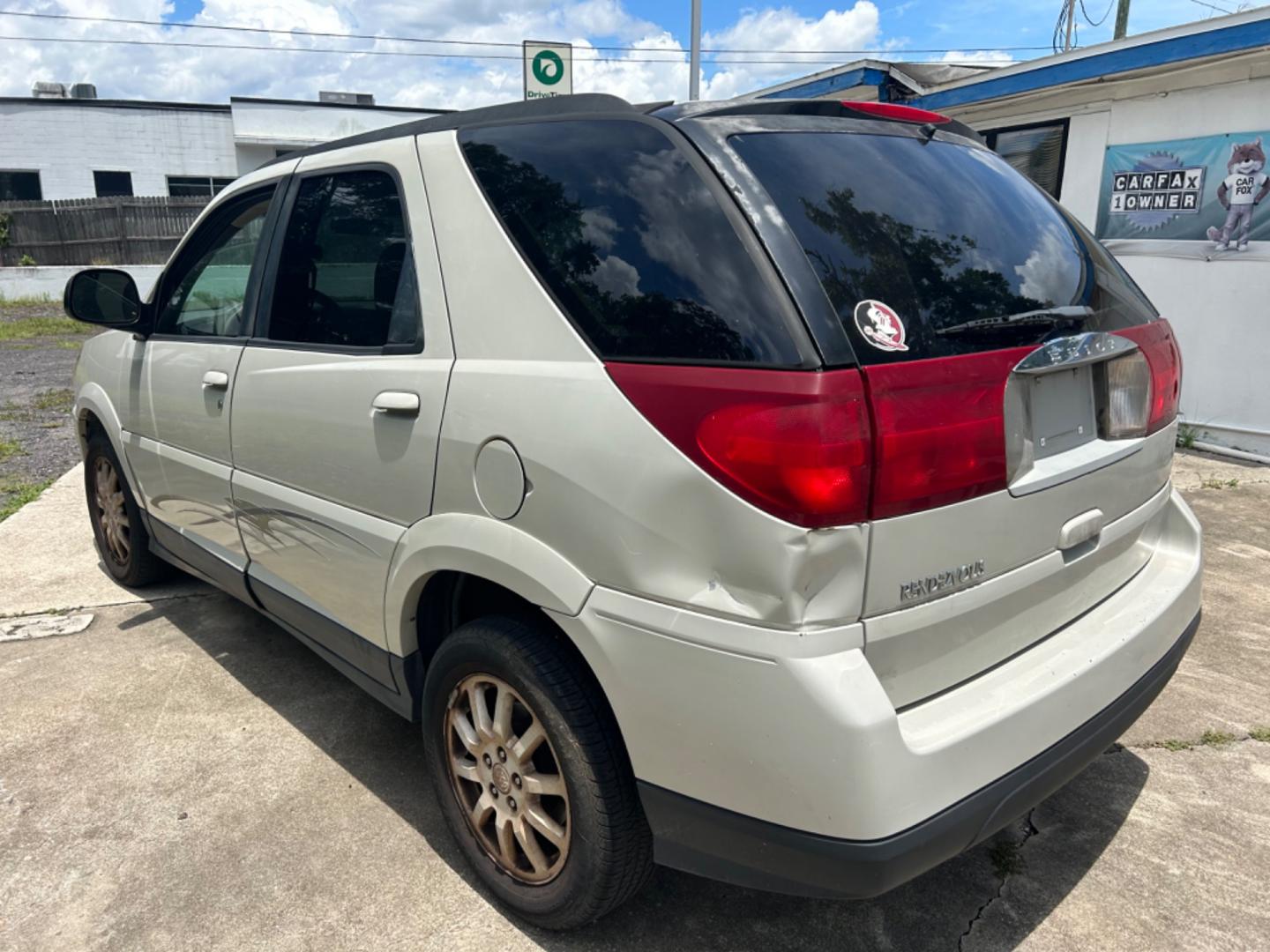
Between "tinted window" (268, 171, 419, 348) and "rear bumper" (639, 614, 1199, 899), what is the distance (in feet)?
4.52

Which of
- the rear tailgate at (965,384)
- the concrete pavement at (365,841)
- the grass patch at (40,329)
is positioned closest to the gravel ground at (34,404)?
the grass patch at (40,329)

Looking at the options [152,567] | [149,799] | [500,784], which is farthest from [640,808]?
[152,567]

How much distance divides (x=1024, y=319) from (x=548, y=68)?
6863mm

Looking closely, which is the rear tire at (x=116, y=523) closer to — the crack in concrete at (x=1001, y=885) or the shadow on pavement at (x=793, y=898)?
the shadow on pavement at (x=793, y=898)

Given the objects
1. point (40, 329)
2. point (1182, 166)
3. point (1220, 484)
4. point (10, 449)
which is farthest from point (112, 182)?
point (1220, 484)

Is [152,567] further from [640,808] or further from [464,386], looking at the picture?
[640,808]

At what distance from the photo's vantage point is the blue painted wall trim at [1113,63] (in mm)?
6109

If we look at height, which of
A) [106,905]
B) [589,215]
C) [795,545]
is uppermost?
[589,215]

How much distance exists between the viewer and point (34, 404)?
968 centimetres

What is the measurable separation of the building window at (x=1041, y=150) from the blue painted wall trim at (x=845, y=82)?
1257 millimetres

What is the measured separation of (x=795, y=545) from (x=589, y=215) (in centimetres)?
89

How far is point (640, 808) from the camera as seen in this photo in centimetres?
204

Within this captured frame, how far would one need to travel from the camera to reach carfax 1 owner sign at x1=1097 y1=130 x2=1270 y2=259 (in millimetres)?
6617

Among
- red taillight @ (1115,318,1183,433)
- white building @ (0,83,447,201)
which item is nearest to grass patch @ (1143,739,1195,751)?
red taillight @ (1115,318,1183,433)
